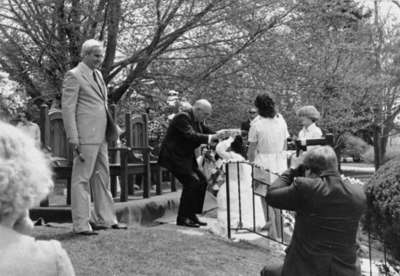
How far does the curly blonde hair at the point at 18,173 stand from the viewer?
1616mm

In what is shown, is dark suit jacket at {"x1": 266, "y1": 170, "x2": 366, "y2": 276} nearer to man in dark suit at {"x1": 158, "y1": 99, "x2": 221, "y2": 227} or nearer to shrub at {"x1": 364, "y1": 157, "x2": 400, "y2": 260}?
shrub at {"x1": 364, "y1": 157, "x2": 400, "y2": 260}

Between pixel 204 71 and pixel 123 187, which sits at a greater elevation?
pixel 204 71

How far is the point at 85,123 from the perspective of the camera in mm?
5602

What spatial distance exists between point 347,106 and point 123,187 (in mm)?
10297

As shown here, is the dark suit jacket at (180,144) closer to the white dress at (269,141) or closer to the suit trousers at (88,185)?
the white dress at (269,141)

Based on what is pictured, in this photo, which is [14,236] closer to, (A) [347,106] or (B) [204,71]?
(B) [204,71]

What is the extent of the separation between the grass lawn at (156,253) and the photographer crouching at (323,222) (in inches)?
56.0

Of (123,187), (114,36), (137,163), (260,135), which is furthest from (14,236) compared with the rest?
(114,36)

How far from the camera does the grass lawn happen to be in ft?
15.4

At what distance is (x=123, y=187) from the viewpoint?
809cm

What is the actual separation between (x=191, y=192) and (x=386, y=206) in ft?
9.81

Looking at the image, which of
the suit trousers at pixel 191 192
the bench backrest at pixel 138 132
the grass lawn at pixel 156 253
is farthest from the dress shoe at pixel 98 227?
the bench backrest at pixel 138 132

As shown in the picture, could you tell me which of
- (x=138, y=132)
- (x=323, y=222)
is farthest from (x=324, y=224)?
(x=138, y=132)

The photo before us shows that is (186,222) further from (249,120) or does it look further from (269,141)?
(249,120)
